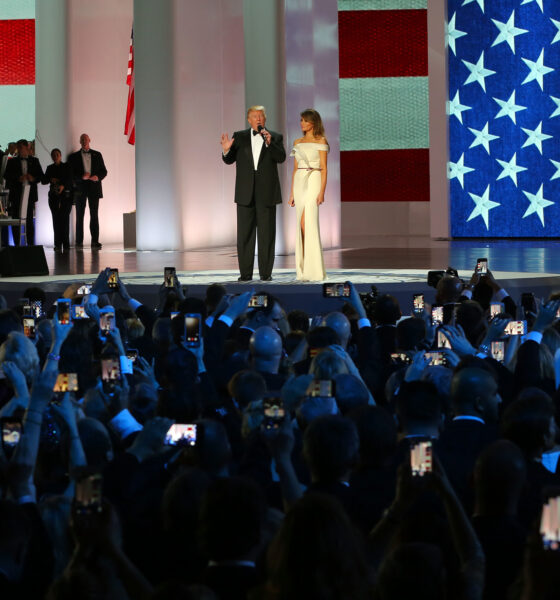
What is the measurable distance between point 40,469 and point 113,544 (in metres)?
0.91

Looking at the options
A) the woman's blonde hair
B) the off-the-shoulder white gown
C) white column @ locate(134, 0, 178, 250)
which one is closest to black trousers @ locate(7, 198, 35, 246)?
white column @ locate(134, 0, 178, 250)

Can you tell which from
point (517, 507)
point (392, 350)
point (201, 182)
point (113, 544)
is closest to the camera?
point (113, 544)

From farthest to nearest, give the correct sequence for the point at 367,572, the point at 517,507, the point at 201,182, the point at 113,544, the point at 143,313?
1. the point at 201,182
2. the point at 143,313
3. the point at 517,507
4. the point at 113,544
5. the point at 367,572

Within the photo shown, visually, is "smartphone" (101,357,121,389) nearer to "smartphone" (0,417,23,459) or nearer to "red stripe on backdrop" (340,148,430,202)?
"smartphone" (0,417,23,459)

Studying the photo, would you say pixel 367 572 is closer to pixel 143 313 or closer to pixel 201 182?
pixel 143 313

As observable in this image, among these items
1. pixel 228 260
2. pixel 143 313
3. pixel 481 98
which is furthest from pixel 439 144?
pixel 143 313

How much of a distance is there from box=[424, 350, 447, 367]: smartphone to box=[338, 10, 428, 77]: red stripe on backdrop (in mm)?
11948

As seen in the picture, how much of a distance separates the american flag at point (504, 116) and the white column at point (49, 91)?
4.36 metres

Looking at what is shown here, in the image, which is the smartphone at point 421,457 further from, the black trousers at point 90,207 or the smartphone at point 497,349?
the black trousers at point 90,207

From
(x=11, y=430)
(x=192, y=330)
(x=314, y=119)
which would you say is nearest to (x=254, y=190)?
(x=314, y=119)

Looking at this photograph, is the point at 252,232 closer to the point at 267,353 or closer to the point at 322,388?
the point at 267,353

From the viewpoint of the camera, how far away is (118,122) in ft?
45.6

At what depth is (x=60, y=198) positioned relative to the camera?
12320mm

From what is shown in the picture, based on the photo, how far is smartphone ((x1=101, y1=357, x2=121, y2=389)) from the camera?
9.58 feet
